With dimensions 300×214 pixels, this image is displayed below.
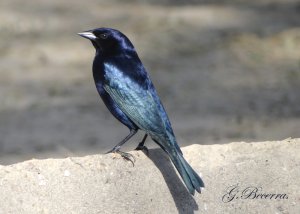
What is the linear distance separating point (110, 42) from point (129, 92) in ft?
1.45

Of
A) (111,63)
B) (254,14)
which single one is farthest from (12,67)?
(111,63)

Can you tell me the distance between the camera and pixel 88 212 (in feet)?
15.8

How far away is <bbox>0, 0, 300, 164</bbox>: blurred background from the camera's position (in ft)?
27.8

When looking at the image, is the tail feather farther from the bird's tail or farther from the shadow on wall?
the shadow on wall

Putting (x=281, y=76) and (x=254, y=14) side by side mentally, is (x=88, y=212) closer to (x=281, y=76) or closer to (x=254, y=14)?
(x=281, y=76)

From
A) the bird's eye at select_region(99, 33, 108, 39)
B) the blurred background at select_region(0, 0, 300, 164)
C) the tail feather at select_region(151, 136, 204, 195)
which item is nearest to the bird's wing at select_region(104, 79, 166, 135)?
the tail feather at select_region(151, 136, 204, 195)

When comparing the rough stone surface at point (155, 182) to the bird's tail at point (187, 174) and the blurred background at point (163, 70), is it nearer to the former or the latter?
the bird's tail at point (187, 174)

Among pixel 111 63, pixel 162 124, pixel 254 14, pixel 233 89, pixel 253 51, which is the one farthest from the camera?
pixel 254 14

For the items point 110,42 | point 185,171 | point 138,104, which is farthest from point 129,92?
point 185,171

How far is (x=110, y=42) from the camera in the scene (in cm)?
568

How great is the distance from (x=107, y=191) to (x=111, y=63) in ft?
3.03
